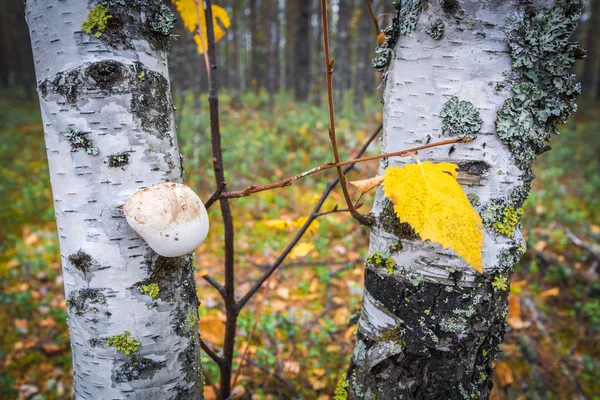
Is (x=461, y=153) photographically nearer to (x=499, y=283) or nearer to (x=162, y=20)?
(x=499, y=283)

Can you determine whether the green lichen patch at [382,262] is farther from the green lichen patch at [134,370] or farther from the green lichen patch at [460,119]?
A: the green lichen patch at [134,370]

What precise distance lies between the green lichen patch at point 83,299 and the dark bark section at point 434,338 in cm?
85

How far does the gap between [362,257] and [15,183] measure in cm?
651

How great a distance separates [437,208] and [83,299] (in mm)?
1012

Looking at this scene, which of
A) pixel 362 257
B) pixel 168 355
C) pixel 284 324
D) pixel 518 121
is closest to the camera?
pixel 518 121

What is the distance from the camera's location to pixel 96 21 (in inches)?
32.9

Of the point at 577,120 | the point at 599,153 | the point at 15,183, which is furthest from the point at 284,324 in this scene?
the point at 577,120

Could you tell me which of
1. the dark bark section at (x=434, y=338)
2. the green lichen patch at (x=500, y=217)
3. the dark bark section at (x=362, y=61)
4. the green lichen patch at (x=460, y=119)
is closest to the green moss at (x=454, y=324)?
the dark bark section at (x=434, y=338)

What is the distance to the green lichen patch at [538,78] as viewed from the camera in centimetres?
84

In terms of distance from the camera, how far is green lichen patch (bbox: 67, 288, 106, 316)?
929 mm

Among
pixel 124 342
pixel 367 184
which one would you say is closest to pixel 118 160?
pixel 124 342

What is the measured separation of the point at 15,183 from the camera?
591 centimetres

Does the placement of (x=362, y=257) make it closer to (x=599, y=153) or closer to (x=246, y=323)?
(x=246, y=323)

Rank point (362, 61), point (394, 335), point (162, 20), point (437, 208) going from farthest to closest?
point (362, 61), point (394, 335), point (162, 20), point (437, 208)
